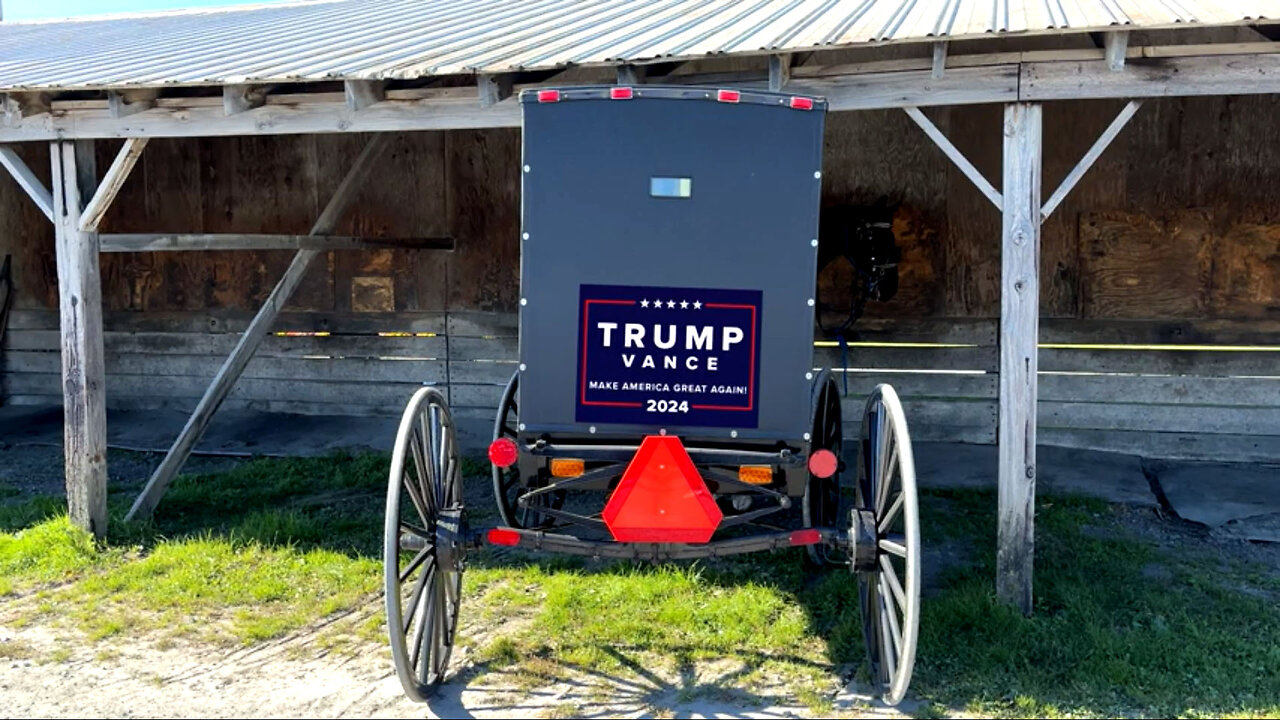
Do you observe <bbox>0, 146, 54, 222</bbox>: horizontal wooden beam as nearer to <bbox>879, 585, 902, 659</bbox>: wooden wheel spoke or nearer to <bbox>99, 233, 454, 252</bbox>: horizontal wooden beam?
<bbox>99, 233, 454, 252</bbox>: horizontal wooden beam

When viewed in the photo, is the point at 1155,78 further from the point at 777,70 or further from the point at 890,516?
the point at 890,516

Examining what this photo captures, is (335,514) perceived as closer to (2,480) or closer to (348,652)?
(348,652)

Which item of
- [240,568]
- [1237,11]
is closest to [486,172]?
[240,568]

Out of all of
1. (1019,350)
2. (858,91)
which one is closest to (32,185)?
(858,91)

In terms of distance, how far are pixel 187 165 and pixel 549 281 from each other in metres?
6.94

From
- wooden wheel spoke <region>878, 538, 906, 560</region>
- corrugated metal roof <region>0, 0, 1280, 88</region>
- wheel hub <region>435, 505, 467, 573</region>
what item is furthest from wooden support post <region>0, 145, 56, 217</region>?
wooden wheel spoke <region>878, 538, 906, 560</region>

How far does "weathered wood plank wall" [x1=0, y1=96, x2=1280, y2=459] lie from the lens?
7.77 metres

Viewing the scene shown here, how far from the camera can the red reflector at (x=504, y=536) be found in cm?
420

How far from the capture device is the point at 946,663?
461 centimetres

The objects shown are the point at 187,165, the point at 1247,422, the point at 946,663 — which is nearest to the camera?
the point at 946,663

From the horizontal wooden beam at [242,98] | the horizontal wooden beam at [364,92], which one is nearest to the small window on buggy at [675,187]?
the horizontal wooden beam at [364,92]

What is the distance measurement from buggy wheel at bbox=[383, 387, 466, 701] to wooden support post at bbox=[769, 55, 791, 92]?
2302 millimetres

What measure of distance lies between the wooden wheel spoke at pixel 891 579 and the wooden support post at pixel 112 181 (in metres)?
4.89

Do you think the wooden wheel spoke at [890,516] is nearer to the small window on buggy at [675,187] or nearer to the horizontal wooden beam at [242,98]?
the small window on buggy at [675,187]
